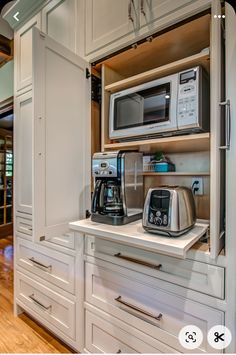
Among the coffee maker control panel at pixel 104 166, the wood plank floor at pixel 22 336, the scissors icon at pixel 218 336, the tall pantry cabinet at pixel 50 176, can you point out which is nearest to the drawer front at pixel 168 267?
the scissors icon at pixel 218 336

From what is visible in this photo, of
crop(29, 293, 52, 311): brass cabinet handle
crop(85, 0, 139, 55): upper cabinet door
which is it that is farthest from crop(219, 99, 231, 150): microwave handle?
crop(29, 293, 52, 311): brass cabinet handle

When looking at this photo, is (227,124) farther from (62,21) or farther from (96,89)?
(62,21)

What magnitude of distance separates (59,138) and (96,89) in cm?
46

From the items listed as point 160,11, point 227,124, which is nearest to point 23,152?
point 160,11

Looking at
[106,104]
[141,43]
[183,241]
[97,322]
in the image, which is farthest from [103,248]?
[141,43]

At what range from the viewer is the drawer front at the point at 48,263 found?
4.76ft

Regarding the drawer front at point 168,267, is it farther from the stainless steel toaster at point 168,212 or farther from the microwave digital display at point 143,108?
the microwave digital display at point 143,108

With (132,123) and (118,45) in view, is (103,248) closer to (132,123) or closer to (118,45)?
(132,123)

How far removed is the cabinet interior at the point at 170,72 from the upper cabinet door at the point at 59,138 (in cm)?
13

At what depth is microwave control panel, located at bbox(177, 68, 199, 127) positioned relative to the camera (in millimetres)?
937

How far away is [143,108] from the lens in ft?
3.74

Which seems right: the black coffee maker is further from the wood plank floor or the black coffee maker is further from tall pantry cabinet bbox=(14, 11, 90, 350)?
the wood plank floor

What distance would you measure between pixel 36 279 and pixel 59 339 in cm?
45

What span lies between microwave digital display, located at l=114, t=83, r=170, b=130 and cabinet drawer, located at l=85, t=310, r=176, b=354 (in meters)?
1.07
